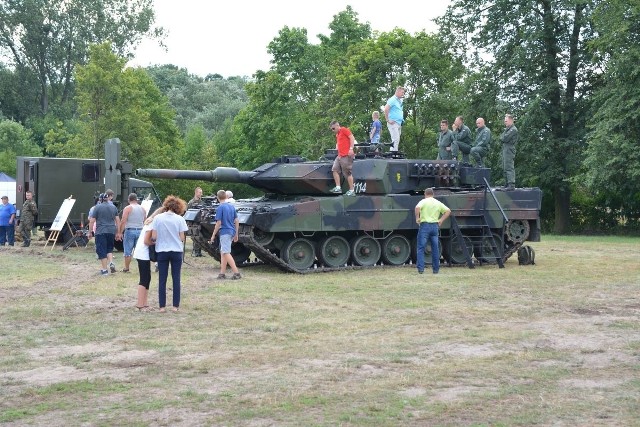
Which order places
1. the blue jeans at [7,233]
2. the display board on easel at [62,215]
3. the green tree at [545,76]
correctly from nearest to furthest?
the display board on easel at [62,215]
the blue jeans at [7,233]
the green tree at [545,76]

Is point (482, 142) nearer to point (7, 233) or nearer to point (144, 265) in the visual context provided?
point (144, 265)

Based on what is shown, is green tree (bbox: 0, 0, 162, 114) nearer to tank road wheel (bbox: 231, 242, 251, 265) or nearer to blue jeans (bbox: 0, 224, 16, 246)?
blue jeans (bbox: 0, 224, 16, 246)

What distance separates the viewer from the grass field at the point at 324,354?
25.4 feet

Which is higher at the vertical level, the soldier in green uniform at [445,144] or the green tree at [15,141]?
the green tree at [15,141]

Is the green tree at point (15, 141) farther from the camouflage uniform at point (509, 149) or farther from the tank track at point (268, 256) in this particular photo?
the camouflage uniform at point (509, 149)

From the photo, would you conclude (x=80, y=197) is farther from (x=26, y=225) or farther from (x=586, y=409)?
(x=586, y=409)

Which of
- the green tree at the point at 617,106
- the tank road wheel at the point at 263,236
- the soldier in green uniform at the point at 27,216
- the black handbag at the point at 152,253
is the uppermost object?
the green tree at the point at 617,106

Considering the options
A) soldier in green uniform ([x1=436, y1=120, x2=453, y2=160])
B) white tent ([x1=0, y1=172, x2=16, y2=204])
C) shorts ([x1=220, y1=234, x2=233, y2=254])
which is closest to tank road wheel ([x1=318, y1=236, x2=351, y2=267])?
shorts ([x1=220, y1=234, x2=233, y2=254])

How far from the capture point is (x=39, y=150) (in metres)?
61.3

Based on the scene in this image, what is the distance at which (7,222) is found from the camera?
30.0 meters

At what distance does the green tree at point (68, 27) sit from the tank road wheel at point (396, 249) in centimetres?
4456

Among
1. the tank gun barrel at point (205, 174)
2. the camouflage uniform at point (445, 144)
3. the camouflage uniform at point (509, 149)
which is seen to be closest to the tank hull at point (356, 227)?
the camouflage uniform at point (509, 149)

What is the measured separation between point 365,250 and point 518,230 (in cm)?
390

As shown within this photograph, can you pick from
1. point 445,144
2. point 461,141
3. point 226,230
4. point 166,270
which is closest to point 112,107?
point 445,144
